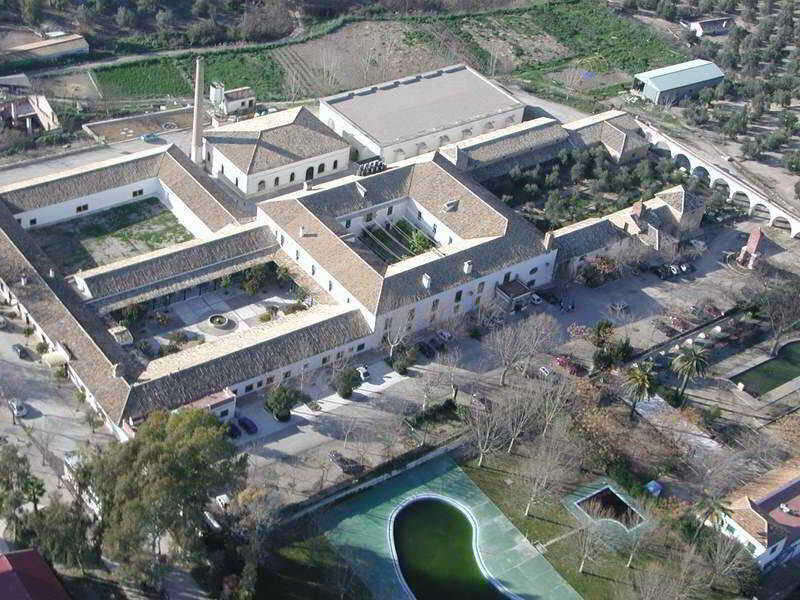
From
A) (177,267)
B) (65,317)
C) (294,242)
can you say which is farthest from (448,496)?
(65,317)

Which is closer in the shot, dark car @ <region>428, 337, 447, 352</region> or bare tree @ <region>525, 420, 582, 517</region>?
bare tree @ <region>525, 420, 582, 517</region>

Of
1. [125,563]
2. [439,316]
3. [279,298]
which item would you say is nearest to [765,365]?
[439,316]

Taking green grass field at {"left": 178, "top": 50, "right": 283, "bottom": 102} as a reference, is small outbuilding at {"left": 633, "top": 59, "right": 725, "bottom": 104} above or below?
above

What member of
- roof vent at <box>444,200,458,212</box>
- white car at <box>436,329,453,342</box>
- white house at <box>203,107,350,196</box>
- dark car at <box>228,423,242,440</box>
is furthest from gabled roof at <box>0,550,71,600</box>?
roof vent at <box>444,200,458,212</box>

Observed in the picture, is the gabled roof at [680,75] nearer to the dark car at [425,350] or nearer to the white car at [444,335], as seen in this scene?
the white car at [444,335]

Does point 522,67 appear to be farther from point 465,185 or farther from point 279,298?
point 279,298

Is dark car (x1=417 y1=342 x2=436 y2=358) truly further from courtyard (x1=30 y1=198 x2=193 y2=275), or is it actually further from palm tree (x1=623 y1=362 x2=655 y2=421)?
courtyard (x1=30 y1=198 x2=193 y2=275)

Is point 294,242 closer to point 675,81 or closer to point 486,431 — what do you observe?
point 486,431

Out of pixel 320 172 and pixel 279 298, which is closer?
pixel 279 298
